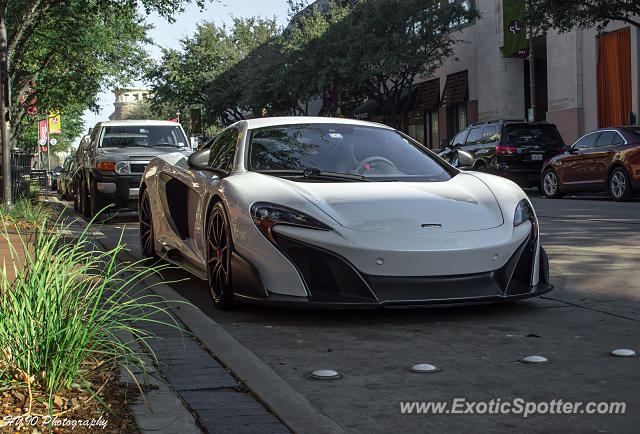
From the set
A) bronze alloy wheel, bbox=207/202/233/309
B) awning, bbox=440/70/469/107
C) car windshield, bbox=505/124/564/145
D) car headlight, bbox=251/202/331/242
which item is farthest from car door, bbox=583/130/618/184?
awning, bbox=440/70/469/107

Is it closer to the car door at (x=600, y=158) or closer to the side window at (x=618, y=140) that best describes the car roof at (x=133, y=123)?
the car door at (x=600, y=158)

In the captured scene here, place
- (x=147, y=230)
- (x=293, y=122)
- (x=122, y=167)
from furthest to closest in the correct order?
1. (x=122, y=167)
2. (x=147, y=230)
3. (x=293, y=122)

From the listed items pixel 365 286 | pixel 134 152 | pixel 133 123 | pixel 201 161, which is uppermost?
pixel 133 123

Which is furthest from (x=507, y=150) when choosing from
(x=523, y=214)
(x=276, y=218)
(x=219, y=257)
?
(x=276, y=218)

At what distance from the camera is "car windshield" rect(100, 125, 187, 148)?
17031 millimetres

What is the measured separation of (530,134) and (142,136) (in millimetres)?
10903

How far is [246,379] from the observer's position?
4141mm

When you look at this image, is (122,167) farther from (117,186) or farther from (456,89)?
(456,89)

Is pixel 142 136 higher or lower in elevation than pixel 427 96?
lower

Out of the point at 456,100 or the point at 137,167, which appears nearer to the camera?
the point at 137,167

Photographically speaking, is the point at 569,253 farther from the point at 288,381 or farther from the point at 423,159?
the point at 288,381

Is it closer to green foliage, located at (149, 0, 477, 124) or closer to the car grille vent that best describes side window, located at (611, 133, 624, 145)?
the car grille vent

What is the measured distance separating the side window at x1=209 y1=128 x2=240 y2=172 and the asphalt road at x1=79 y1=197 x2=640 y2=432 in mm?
1038

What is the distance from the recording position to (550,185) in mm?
21125
